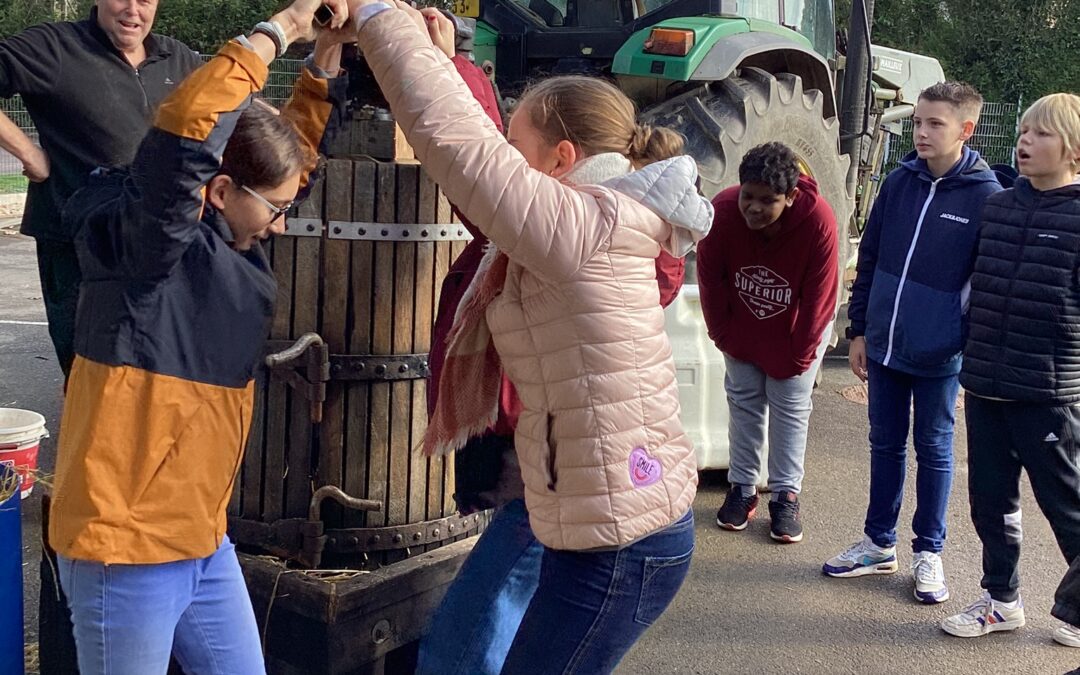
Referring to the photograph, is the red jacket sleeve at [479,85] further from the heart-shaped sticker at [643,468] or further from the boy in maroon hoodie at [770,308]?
the boy in maroon hoodie at [770,308]

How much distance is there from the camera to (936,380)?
3.98 meters

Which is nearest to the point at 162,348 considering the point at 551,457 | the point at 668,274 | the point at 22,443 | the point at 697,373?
the point at 551,457

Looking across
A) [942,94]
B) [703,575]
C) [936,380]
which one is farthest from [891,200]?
[703,575]

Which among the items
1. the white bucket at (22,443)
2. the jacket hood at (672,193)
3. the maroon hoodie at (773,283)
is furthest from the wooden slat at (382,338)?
the maroon hoodie at (773,283)

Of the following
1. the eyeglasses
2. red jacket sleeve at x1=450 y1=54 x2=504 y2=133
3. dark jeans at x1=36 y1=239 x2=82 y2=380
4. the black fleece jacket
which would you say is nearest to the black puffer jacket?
red jacket sleeve at x1=450 y1=54 x2=504 y2=133

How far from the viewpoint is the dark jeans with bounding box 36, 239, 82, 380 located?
3637 millimetres

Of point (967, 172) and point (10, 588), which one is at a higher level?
point (967, 172)

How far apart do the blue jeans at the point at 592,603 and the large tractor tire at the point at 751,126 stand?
302 centimetres

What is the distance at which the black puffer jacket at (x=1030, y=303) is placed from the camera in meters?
3.53

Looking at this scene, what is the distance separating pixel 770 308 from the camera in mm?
4434

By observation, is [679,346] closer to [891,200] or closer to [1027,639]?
[891,200]

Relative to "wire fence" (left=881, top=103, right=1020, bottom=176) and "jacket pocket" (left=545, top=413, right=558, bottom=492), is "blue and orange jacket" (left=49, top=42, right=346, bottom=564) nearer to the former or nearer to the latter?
"jacket pocket" (left=545, top=413, right=558, bottom=492)

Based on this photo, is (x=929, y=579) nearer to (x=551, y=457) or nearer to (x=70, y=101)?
(x=551, y=457)

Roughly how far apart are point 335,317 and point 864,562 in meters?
2.41
